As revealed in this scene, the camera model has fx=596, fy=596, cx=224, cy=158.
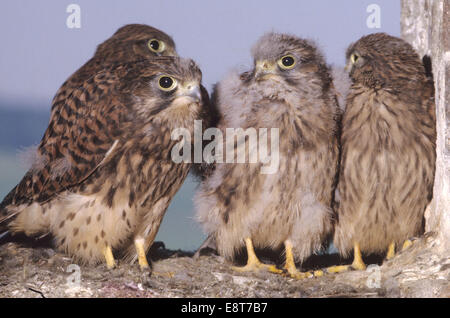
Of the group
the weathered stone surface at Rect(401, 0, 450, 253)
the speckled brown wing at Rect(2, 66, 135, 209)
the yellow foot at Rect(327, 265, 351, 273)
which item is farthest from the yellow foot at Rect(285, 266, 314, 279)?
the speckled brown wing at Rect(2, 66, 135, 209)

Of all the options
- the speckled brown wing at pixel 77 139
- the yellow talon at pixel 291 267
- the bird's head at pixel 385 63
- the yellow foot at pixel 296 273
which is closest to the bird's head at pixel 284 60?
the bird's head at pixel 385 63

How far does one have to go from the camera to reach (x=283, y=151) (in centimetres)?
323

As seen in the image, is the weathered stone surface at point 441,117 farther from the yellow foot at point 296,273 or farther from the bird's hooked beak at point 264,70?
the bird's hooked beak at point 264,70

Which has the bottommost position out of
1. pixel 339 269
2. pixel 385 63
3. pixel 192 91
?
pixel 339 269

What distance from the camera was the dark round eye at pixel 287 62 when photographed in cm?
320

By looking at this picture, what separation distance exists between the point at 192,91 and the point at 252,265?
1.06 metres

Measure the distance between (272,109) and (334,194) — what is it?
640mm

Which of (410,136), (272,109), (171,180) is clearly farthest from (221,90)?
(410,136)

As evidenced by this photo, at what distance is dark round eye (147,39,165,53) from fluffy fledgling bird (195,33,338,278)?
2.77 feet

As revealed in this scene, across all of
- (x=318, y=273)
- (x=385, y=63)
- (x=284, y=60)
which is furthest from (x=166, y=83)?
(x=318, y=273)

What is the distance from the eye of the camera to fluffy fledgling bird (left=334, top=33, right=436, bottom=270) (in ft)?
10.8

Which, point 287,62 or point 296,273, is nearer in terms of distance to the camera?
point 287,62

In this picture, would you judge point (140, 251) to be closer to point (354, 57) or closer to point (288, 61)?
point (288, 61)
